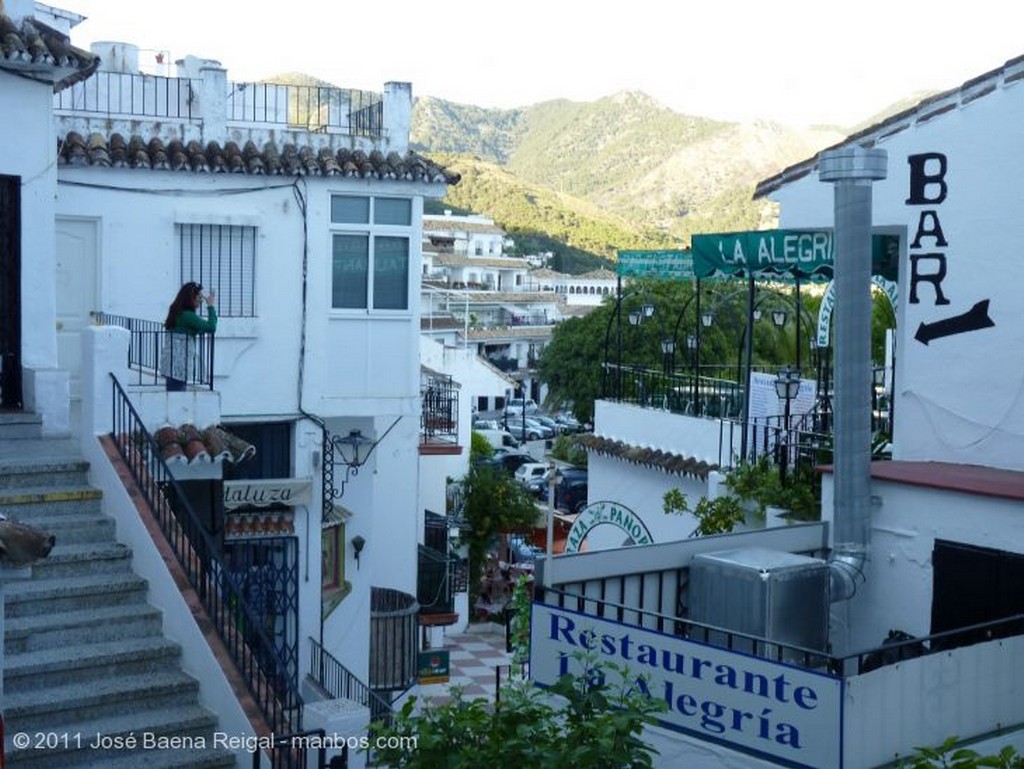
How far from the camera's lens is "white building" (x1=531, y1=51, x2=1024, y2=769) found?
26.5 ft

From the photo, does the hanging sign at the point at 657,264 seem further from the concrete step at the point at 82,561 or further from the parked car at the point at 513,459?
the parked car at the point at 513,459

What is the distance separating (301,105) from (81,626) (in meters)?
10.3

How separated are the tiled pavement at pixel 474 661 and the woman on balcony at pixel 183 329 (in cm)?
989

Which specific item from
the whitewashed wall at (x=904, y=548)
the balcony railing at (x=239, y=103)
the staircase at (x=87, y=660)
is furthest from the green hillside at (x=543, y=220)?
the staircase at (x=87, y=660)

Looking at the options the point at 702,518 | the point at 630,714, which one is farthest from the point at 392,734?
the point at 702,518

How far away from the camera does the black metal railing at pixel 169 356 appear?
44.8ft

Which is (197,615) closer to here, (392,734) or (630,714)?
(392,734)

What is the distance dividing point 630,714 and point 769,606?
3.45 metres

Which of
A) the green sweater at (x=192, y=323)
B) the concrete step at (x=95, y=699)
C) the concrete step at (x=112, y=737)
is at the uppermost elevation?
the green sweater at (x=192, y=323)

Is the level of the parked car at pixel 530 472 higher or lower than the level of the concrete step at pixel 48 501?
lower

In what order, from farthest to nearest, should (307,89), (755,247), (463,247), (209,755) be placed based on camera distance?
(463,247) < (307,89) < (755,247) < (209,755)

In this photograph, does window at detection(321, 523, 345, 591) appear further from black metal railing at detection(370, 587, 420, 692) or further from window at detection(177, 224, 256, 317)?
window at detection(177, 224, 256, 317)

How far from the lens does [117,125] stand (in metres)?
16.2

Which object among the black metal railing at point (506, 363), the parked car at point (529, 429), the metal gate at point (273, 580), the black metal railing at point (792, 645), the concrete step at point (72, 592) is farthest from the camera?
the black metal railing at point (506, 363)
